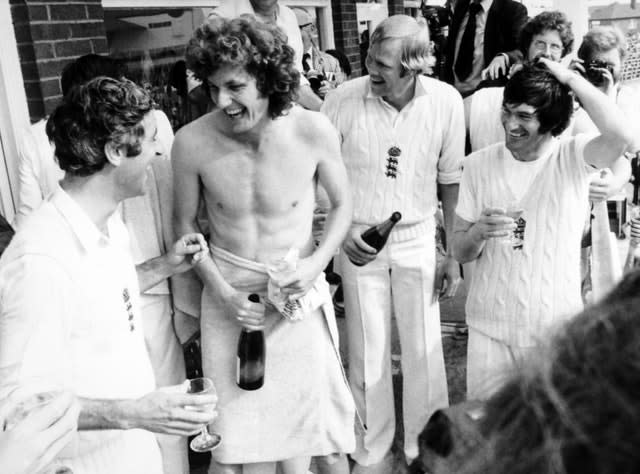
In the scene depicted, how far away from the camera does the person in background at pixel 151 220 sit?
2.85 meters

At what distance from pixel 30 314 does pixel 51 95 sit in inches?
95.8

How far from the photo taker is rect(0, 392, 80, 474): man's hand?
1.46 meters

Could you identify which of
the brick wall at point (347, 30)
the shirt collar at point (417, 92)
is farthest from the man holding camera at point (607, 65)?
the brick wall at point (347, 30)

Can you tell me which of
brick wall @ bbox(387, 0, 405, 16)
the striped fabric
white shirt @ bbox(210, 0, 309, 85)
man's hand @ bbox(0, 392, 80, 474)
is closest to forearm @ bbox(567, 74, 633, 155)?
the striped fabric

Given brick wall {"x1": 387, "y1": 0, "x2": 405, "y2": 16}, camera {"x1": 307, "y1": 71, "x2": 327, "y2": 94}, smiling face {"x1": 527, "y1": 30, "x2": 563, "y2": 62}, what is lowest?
camera {"x1": 307, "y1": 71, "x2": 327, "y2": 94}

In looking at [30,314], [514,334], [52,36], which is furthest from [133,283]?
[52,36]

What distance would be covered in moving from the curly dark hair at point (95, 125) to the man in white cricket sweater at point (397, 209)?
1400mm

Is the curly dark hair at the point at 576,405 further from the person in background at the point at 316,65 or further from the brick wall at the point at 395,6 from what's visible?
the brick wall at the point at 395,6

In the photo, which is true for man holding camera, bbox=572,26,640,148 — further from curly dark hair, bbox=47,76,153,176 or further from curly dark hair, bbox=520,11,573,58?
curly dark hair, bbox=47,76,153,176

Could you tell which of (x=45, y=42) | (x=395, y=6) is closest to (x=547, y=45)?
(x=45, y=42)

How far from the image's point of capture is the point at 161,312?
9.82 ft

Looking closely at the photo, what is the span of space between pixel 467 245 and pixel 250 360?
1.04 m

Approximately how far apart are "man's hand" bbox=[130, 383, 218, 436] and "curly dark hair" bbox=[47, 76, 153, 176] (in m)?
0.72

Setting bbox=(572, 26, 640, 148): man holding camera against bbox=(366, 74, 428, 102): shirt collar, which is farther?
bbox=(572, 26, 640, 148): man holding camera
